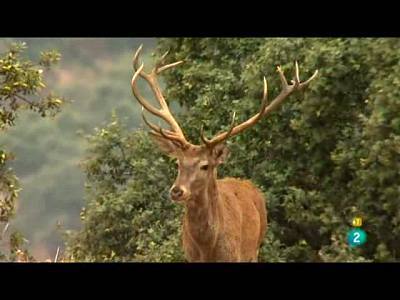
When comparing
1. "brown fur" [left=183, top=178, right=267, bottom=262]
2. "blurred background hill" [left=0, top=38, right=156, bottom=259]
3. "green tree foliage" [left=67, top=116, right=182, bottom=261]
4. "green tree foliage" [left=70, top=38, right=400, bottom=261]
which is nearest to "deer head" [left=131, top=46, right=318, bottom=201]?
"brown fur" [left=183, top=178, right=267, bottom=262]

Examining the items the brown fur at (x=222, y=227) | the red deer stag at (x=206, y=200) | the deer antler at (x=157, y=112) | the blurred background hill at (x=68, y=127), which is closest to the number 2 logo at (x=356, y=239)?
the brown fur at (x=222, y=227)

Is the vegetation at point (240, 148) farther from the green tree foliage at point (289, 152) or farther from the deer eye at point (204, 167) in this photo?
the deer eye at point (204, 167)

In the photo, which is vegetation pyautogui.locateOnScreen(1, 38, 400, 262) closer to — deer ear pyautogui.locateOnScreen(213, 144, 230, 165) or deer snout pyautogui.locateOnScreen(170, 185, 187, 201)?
deer ear pyautogui.locateOnScreen(213, 144, 230, 165)

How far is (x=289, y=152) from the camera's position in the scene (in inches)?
342

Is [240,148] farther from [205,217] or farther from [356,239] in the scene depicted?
[205,217]

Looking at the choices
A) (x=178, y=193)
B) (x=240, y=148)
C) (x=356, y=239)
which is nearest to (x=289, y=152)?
(x=240, y=148)

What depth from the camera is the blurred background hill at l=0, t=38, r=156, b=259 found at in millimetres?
8898

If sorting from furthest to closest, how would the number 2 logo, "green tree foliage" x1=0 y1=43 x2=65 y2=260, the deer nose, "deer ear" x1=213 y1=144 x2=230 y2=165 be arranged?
"green tree foliage" x1=0 y1=43 x2=65 y2=260 → the number 2 logo → "deer ear" x1=213 y1=144 x2=230 y2=165 → the deer nose

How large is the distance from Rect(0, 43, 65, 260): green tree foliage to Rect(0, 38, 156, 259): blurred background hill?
0.63 metres

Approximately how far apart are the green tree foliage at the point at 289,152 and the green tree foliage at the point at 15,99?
1.28m

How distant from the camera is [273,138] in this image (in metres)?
8.77

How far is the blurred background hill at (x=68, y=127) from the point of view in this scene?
8.90 meters
